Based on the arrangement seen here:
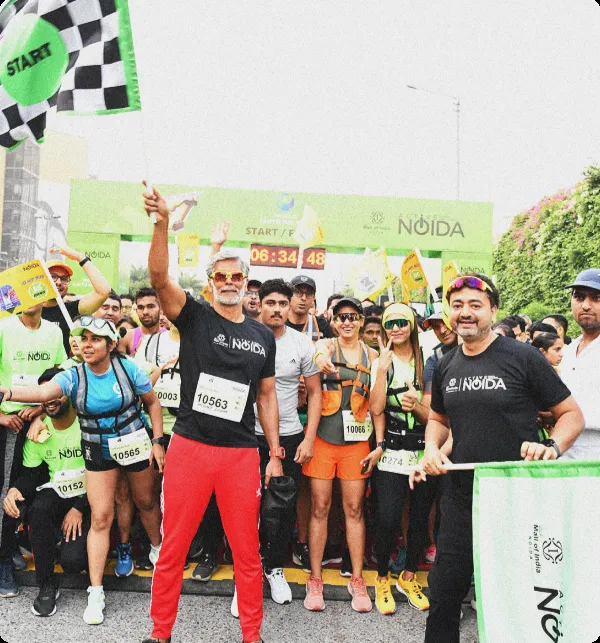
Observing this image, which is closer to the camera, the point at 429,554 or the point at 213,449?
the point at 213,449

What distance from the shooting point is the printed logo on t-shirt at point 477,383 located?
9.03 ft

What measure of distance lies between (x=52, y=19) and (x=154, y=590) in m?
3.00

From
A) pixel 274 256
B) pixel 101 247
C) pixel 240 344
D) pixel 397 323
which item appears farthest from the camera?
pixel 101 247

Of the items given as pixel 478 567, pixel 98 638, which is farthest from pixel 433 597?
pixel 98 638

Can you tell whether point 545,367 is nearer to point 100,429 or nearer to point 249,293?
point 100,429

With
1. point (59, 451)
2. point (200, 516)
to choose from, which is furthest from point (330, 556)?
point (59, 451)

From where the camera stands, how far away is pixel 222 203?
45.1 feet

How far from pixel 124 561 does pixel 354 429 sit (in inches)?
71.9

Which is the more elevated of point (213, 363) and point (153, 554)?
point (213, 363)

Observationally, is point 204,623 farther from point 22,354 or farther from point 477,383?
point 22,354

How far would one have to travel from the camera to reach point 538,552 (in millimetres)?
2436

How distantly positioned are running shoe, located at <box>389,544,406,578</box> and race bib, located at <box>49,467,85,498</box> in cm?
224

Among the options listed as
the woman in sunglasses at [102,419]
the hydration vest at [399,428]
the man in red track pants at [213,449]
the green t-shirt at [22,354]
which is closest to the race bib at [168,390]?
the woman in sunglasses at [102,419]

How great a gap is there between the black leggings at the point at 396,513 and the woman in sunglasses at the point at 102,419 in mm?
1583
